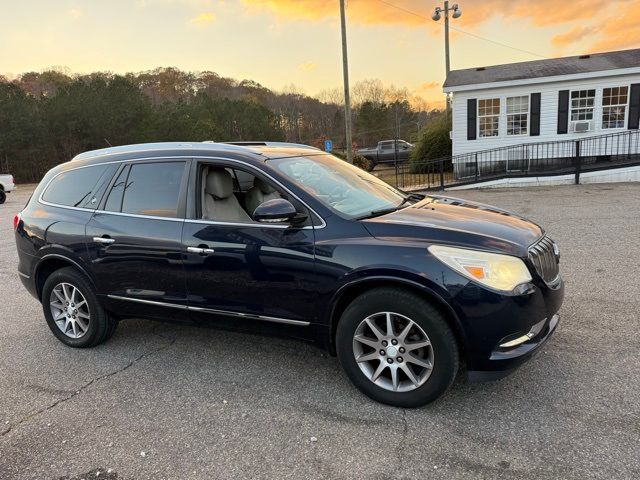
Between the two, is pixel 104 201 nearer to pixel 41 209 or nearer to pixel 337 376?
pixel 41 209

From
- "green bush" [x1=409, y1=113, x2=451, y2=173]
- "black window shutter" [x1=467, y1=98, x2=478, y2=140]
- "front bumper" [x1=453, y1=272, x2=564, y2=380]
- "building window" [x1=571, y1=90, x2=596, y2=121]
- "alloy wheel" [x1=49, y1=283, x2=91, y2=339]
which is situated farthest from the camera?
"green bush" [x1=409, y1=113, x2=451, y2=173]

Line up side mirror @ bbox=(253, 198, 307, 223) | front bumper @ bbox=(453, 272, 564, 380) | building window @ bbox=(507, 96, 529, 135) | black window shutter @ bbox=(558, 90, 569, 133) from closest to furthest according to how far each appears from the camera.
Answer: front bumper @ bbox=(453, 272, 564, 380) → side mirror @ bbox=(253, 198, 307, 223) → black window shutter @ bbox=(558, 90, 569, 133) → building window @ bbox=(507, 96, 529, 135)

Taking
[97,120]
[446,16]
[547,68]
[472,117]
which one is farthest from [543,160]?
[97,120]

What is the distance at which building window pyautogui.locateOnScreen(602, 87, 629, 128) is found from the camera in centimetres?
1758

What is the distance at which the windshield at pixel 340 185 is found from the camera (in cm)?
368

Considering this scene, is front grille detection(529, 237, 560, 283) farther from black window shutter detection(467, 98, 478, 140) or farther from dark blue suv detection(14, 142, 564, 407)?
black window shutter detection(467, 98, 478, 140)

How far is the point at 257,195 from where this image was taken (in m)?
4.19

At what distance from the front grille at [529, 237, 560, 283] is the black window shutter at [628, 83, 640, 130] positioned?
56.4 feet

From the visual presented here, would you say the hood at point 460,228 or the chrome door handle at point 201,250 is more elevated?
the hood at point 460,228

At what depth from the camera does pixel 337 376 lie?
3.76 meters

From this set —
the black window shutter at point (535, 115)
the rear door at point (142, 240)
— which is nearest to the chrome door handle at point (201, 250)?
the rear door at point (142, 240)

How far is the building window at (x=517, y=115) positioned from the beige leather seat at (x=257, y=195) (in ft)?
56.3

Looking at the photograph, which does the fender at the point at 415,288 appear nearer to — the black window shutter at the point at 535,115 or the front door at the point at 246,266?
the front door at the point at 246,266

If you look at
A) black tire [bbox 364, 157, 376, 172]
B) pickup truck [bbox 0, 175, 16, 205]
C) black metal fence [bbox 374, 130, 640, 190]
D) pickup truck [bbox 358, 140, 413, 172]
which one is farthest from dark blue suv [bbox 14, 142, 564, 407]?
pickup truck [bbox 358, 140, 413, 172]
